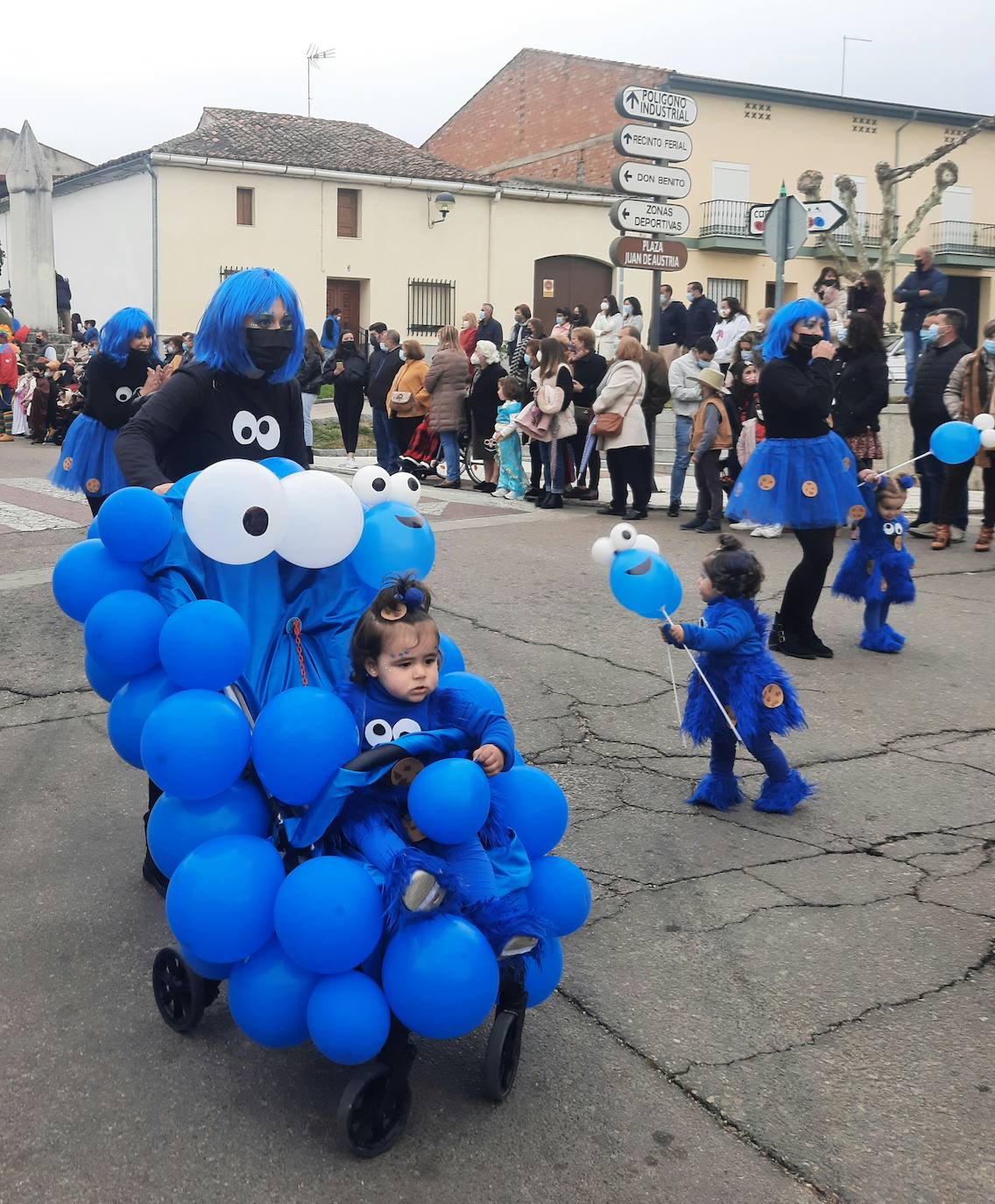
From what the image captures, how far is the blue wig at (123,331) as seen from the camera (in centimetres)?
670

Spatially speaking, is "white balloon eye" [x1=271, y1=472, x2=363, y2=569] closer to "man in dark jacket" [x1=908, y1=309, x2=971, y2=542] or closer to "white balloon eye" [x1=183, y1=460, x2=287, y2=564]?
"white balloon eye" [x1=183, y1=460, x2=287, y2=564]

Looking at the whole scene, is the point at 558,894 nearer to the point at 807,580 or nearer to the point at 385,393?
the point at 807,580

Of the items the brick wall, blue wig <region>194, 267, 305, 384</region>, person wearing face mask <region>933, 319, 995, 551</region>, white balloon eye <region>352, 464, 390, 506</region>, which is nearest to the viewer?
white balloon eye <region>352, 464, 390, 506</region>

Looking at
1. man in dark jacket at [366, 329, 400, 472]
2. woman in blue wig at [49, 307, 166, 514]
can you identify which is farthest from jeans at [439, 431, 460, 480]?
woman in blue wig at [49, 307, 166, 514]

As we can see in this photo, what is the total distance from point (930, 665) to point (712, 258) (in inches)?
1251

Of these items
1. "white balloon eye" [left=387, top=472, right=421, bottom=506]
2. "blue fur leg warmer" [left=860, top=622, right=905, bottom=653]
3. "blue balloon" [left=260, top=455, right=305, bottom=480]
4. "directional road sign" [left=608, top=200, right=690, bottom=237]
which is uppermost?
"directional road sign" [left=608, top=200, right=690, bottom=237]

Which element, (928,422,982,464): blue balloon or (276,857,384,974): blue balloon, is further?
(928,422,982,464): blue balloon

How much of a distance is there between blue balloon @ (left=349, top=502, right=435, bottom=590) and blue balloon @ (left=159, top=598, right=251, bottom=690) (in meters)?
0.48

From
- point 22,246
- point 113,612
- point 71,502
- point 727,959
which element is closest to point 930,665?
point 727,959

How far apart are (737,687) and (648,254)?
31.3 ft

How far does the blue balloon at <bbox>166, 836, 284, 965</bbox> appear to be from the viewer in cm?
270

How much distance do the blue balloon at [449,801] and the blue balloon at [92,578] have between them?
112 centimetres

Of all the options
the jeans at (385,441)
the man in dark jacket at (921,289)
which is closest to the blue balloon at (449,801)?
the man in dark jacket at (921,289)

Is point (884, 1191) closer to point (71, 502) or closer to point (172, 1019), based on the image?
point (172, 1019)
